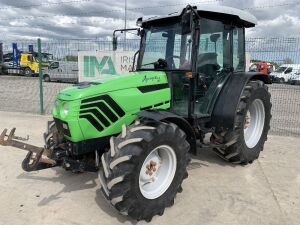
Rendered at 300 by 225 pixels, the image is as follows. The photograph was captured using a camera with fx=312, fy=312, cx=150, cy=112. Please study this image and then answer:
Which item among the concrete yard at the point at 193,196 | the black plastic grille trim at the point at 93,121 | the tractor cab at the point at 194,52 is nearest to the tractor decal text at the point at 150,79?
the tractor cab at the point at 194,52

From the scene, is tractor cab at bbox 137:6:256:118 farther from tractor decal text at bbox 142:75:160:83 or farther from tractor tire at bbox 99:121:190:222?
tractor tire at bbox 99:121:190:222

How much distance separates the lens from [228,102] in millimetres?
4703

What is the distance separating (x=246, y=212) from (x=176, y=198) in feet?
2.79

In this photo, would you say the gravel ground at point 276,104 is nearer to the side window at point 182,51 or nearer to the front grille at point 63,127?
the side window at point 182,51

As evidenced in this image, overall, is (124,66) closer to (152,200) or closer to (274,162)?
(274,162)

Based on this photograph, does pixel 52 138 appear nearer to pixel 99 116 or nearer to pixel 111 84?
pixel 99 116

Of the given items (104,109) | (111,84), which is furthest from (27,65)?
(104,109)

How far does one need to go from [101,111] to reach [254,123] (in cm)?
316

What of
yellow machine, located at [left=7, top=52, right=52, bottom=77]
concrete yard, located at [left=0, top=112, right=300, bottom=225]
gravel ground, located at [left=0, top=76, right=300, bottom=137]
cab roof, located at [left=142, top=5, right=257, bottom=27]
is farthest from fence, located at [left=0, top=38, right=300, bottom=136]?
yellow machine, located at [left=7, top=52, right=52, bottom=77]

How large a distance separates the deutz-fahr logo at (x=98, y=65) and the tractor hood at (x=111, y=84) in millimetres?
5660

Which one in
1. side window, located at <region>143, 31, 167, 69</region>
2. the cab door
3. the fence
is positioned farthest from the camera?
the fence

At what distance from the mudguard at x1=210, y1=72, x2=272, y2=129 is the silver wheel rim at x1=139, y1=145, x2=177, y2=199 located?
4.32ft

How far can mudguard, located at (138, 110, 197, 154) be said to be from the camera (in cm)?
358

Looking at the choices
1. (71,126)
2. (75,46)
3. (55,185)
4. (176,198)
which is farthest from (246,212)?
(75,46)
